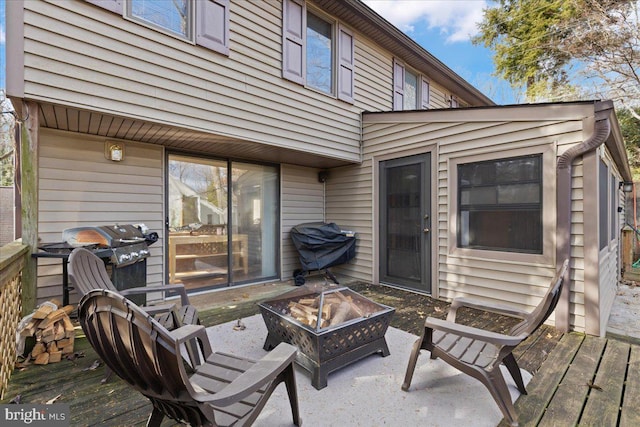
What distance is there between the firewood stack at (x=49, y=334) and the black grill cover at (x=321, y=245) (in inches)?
126

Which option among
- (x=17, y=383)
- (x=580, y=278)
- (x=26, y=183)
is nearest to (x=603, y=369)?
(x=580, y=278)

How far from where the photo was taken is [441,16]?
12523mm

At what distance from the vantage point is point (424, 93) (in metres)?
7.26

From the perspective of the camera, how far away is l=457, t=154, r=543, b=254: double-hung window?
3.54 metres

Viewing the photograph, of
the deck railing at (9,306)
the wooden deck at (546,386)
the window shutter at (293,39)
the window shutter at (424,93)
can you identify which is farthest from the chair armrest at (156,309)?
the window shutter at (424,93)

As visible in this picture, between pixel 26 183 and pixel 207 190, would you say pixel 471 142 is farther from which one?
pixel 26 183

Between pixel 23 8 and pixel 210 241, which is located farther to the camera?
pixel 210 241

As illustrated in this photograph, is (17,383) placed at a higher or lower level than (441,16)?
lower

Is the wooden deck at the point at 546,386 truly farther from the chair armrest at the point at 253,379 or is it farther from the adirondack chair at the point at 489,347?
the chair armrest at the point at 253,379

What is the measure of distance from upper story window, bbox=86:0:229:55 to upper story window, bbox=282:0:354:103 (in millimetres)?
980

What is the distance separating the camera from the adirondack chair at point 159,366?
1.19 metres

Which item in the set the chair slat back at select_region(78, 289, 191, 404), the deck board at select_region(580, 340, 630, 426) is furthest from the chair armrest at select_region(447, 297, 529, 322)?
the chair slat back at select_region(78, 289, 191, 404)

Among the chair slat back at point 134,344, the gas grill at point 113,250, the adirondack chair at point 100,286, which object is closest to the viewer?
the chair slat back at point 134,344

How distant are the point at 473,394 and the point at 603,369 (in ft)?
4.24
